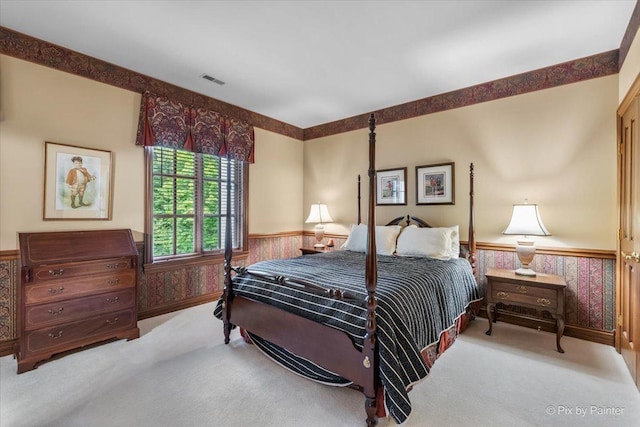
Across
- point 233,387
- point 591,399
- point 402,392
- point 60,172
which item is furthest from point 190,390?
point 591,399

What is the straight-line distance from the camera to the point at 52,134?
280 centimetres

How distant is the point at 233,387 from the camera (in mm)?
2121

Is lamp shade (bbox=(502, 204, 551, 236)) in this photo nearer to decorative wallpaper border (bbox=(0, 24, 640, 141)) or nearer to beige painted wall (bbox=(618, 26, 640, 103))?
beige painted wall (bbox=(618, 26, 640, 103))

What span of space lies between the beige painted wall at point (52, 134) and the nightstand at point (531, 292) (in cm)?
391

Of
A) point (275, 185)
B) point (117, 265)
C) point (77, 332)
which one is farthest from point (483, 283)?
point (77, 332)

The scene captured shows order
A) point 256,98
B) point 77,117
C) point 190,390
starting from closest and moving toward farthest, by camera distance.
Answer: point 190,390
point 77,117
point 256,98

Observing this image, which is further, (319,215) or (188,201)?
(319,215)

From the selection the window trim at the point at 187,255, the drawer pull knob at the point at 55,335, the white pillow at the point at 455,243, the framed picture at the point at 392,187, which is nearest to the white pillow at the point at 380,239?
the framed picture at the point at 392,187

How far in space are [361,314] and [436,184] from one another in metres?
2.64

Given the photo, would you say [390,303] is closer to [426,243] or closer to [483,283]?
[426,243]

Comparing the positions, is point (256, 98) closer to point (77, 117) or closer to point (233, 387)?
point (77, 117)

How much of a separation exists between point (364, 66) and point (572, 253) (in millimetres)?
2895

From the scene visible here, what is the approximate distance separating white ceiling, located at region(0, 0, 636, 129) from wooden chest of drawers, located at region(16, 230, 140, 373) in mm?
1830

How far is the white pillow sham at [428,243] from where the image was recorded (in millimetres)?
3279
